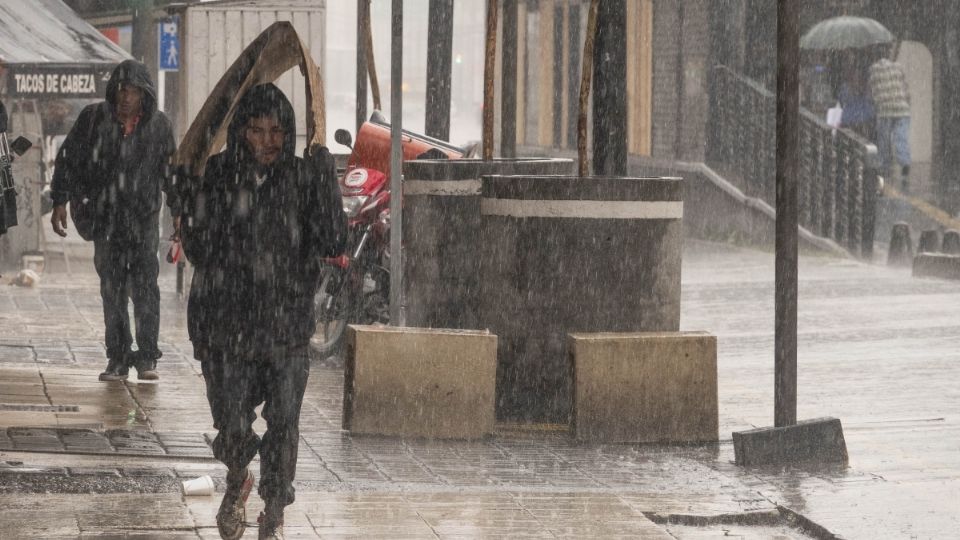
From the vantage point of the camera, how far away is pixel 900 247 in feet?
63.9

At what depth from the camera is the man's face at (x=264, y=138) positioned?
6492 millimetres

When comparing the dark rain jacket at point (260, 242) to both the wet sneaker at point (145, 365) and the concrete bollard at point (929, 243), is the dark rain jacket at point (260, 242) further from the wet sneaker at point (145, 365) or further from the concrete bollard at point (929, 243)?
the concrete bollard at point (929, 243)

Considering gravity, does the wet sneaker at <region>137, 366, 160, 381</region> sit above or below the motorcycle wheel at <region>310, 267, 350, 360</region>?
below

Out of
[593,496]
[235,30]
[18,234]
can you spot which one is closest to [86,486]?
[593,496]

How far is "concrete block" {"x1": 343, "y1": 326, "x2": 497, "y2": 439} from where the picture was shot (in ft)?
29.6

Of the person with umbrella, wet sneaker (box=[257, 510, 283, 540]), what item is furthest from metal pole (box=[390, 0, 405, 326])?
the person with umbrella

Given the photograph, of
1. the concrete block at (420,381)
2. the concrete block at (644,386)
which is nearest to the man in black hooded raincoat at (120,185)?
the concrete block at (420,381)

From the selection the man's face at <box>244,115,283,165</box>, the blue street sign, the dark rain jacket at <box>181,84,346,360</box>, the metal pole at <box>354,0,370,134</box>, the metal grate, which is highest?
the blue street sign

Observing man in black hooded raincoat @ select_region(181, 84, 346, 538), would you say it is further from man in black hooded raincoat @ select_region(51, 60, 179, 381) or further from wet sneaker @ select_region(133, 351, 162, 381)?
wet sneaker @ select_region(133, 351, 162, 381)

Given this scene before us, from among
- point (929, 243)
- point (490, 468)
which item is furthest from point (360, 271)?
point (929, 243)

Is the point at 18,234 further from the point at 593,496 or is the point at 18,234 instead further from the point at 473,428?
the point at 593,496

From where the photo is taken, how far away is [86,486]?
7.54m

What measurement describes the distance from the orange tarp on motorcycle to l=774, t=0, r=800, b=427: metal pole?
7.68 ft

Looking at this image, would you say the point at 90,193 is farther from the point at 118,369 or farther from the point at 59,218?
the point at 118,369
